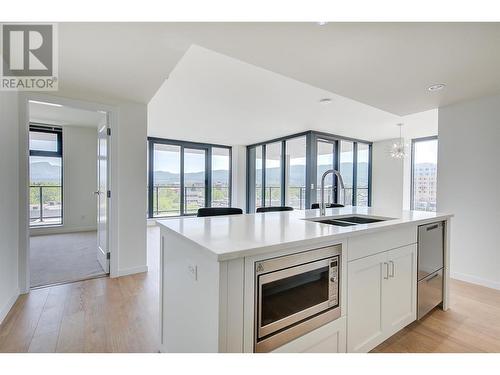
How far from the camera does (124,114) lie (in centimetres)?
300

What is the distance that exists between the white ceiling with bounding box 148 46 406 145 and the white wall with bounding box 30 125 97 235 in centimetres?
151

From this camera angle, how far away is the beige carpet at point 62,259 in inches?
117

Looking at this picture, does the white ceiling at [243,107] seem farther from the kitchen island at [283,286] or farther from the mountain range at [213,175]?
the kitchen island at [283,286]

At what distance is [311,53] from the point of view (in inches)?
74.4

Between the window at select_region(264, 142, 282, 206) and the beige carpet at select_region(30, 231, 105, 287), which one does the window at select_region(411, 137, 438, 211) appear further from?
the beige carpet at select_region(30, 231, 105, 287)

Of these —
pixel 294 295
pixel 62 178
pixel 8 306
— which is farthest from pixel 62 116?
pixel 294 295

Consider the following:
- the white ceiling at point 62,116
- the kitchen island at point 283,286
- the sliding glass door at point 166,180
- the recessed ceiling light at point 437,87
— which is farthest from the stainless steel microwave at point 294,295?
the sliding glass door at point 166,180

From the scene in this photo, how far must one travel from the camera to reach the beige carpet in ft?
9.78

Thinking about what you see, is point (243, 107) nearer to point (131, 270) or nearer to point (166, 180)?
point (131, 270)

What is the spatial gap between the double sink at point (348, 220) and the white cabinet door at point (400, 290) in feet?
1.06

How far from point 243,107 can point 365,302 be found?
128 inches
